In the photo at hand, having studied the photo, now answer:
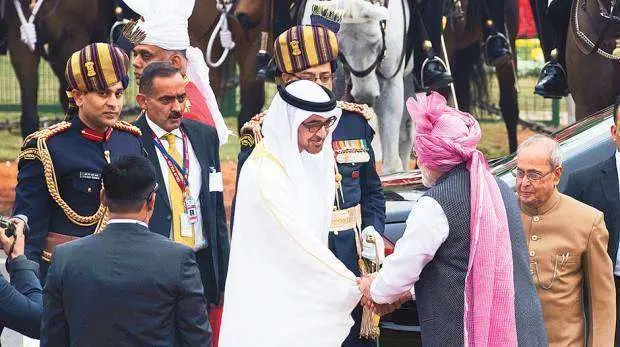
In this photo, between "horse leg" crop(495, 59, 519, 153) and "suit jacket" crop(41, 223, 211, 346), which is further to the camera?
"horse leg" crop(495, 59, 519, 153)

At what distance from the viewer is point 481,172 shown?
265 inches

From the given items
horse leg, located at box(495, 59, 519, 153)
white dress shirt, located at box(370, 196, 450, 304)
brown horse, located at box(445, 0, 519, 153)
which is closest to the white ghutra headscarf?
white dress shirt, located at box(370, 196, 450, 304)

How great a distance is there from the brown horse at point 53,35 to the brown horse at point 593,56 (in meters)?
4.86

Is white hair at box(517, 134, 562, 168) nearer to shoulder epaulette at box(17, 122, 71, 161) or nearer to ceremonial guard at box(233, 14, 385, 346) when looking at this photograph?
ceremonial guard at box(233, 14, 385, 346)

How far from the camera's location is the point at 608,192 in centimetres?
780

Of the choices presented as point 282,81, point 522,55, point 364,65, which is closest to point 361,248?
point 282,81

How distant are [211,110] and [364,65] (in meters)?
4.10

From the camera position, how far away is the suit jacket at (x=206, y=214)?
7.98 metres

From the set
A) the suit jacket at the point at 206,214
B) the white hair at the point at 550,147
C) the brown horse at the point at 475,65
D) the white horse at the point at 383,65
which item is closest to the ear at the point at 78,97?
the suit jacket at the point at 206,214

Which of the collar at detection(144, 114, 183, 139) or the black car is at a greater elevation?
the collar at detection(144, 114, 183, 139)

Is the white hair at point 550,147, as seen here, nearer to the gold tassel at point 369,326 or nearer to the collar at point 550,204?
the collar at point 550,204

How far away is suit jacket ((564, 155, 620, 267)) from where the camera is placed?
25.5ft

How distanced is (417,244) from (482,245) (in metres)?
0.23

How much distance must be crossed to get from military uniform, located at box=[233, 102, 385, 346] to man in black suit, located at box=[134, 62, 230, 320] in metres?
0.20
